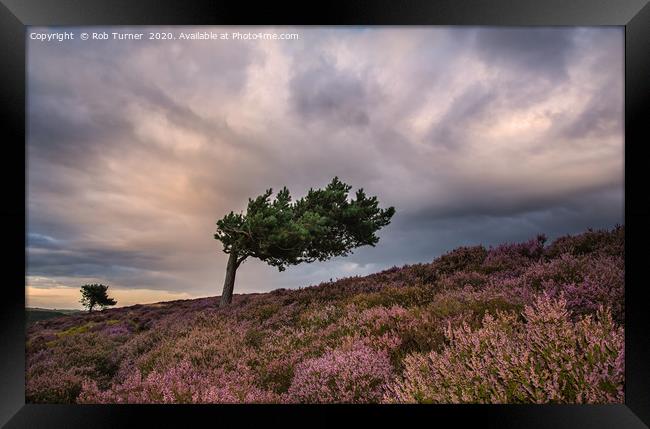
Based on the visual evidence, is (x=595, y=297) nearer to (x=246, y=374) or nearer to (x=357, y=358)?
(x=357, y=358)

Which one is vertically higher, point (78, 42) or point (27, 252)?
point (78, 42)

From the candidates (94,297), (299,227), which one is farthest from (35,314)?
(299,227)

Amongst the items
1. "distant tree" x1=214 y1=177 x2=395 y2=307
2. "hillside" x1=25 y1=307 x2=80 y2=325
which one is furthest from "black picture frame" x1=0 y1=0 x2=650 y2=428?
"distant tree" x1=214 y1=177 x2=395 y2=307

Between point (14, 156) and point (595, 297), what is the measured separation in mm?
7125

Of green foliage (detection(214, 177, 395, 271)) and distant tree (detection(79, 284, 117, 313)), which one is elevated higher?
green foliage (detection(214, 177, 395, 271))

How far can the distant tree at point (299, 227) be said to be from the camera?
5309 millimetres

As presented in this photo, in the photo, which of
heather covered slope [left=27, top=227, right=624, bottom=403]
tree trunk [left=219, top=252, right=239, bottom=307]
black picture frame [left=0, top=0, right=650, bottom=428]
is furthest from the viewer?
tree trunk [left=219, top=252, right=239, bottom=307]

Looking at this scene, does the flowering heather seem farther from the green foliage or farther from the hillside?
the hillside

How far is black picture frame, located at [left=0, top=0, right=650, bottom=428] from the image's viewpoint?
158 inches

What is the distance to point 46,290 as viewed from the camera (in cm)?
448

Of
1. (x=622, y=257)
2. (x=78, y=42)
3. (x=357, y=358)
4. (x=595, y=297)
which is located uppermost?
(x=78, y=42)

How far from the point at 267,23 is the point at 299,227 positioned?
404cm

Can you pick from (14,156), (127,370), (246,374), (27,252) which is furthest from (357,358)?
(14,156)

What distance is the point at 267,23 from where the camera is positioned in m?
4.11
